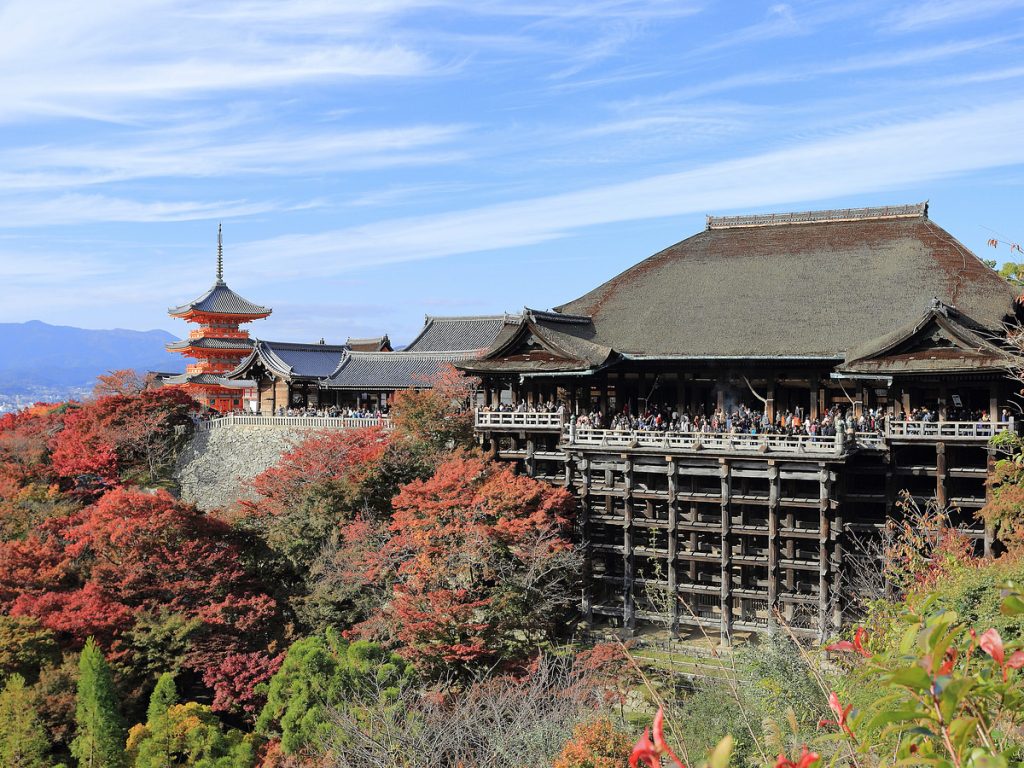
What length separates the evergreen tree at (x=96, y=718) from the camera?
65.2 ft

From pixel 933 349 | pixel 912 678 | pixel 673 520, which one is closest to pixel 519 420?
pixel 673 520

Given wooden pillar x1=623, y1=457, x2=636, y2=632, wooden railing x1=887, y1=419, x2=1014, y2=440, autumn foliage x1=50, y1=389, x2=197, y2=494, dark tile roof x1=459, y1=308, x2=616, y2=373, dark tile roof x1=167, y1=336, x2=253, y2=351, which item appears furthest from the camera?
dark tile roof x1=167, y1=336, x2=253, y2=351

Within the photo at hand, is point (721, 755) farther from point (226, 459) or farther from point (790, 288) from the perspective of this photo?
point (226, 459)

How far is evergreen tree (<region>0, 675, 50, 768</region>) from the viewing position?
19.7 metres

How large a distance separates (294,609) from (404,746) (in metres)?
9.13

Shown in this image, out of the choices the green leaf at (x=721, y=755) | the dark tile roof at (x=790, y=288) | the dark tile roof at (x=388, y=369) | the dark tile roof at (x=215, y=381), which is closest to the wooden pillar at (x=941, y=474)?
the dark tile roof at (x=790, y=288)

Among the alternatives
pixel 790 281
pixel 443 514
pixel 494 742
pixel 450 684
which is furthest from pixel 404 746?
pixel 790 281

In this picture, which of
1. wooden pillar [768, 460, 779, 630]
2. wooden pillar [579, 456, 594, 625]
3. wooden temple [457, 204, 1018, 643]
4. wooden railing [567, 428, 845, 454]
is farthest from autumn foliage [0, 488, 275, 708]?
wooden pillar [768, 460, 779, 630]

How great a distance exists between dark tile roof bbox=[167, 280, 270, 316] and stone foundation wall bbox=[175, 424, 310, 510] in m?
15.1

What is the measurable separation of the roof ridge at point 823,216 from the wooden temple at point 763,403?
0.23ft

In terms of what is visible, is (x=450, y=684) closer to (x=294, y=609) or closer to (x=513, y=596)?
(x=513, y=596)

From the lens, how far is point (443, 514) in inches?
1006

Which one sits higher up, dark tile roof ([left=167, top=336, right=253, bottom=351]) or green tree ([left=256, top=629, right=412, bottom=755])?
dark tile roof ([left=167, top=336, right=253, bottom=351])

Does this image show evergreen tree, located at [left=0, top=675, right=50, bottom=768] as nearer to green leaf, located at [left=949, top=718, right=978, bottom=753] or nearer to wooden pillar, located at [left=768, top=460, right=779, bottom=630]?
wooden pillar, located at [left=768, top=460, right=779, bottom=630]
